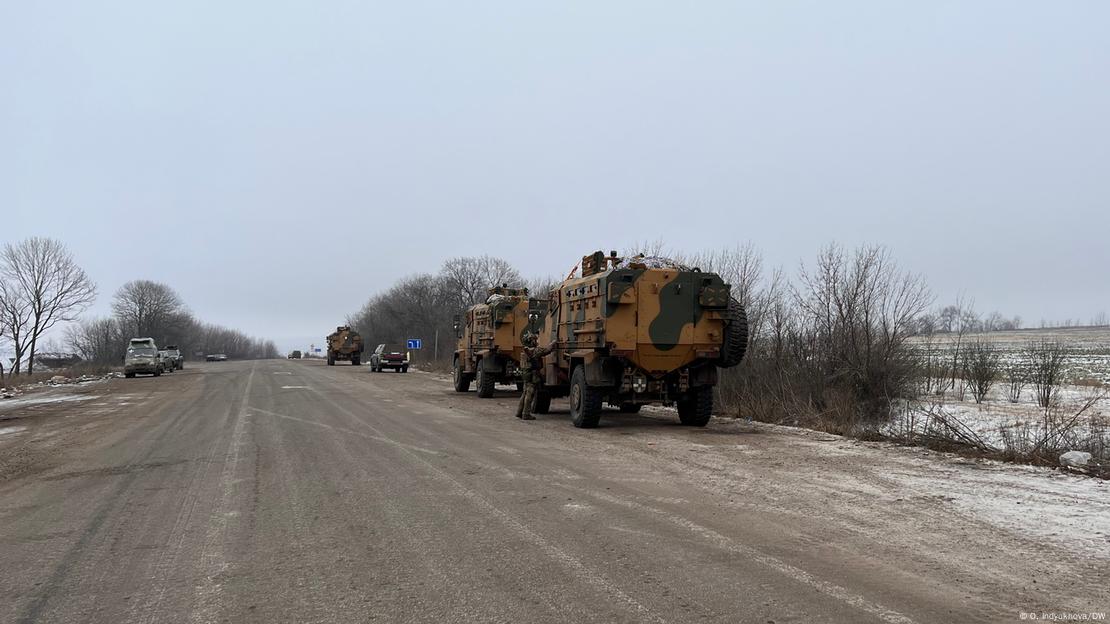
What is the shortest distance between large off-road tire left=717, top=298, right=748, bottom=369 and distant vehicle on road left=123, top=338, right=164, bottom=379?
1547 inches

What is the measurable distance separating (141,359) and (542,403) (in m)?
34.4

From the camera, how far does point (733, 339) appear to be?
501 inches

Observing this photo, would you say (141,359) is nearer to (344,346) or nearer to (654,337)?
(344,346)

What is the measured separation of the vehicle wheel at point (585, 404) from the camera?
12828 millimetres

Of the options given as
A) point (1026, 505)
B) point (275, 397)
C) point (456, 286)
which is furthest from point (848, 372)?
point (456, 286)

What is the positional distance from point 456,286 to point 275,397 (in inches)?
2217

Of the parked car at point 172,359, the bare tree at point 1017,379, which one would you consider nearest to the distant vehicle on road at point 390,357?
the parked car at point 172,359

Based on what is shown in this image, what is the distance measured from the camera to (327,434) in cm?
1178

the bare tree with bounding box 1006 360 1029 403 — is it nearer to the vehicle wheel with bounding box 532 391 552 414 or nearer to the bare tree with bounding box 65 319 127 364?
the vehicle wheel with bounding box 532 391 552 414

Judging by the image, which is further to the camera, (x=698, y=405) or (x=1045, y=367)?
(x=1045, y=367)

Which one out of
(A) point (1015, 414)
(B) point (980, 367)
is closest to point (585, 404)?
(A) point (1015, 414)

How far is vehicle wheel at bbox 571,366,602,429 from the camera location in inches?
505

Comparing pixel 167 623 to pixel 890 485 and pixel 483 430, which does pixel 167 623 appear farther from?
pixel 483 430

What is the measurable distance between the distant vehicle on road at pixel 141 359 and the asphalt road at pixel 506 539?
34.6 meters
